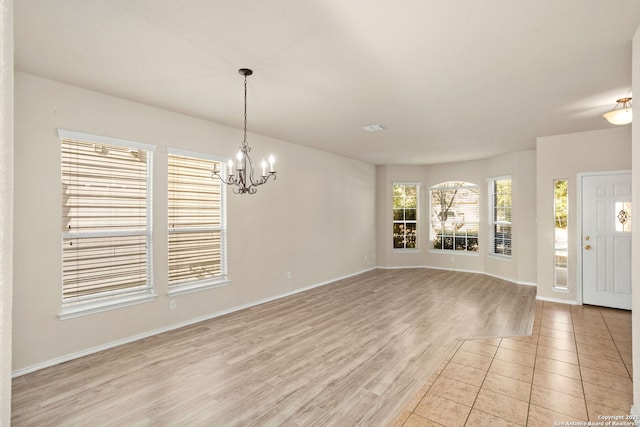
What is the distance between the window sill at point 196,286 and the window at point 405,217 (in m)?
5.34

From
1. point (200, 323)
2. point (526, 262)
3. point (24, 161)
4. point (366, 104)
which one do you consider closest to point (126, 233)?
point (24, 161)

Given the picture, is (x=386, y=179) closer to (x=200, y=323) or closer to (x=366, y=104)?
(x=366, y=104)

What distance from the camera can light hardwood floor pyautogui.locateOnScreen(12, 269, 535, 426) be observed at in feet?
8.23

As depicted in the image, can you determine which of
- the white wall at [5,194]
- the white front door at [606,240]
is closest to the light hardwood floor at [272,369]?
the white front door at [606,240]

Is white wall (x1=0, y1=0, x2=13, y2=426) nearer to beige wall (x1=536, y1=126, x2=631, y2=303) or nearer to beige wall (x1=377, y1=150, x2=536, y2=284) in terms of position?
beige wall (x1=536, y1=126, x2=631, y2=303)

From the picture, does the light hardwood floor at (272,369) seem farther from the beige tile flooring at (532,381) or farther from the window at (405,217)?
the window at (405,217)

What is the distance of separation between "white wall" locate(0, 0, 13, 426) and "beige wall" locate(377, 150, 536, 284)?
304 inches

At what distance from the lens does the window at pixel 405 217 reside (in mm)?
8953

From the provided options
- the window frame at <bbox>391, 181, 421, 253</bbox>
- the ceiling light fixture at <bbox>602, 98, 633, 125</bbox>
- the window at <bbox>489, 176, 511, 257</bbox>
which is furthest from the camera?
the window frame at <bbox>391, 181, 421, 253</bbox>

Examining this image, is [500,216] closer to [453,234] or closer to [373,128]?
[453,234]

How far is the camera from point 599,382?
2.92 meters

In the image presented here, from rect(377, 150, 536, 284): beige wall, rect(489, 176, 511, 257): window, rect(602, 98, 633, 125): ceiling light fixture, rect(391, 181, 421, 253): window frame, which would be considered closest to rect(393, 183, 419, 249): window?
rect(391, 181, 421, 253): window frame

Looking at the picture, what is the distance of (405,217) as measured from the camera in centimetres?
898

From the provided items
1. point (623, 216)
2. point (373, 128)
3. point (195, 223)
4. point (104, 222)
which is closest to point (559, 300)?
point (623, 216)
